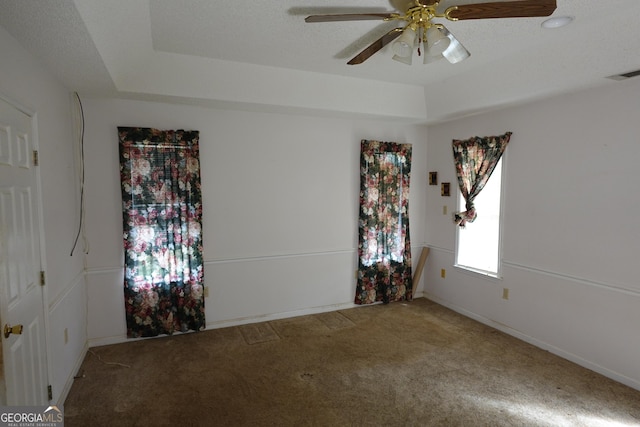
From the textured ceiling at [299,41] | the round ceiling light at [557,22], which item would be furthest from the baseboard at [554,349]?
the round ceiling light at [557,22]

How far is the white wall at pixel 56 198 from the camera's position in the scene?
2.02 metres

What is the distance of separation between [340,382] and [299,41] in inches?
107

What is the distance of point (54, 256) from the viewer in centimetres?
248

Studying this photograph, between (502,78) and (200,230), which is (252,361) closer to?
(200,230)

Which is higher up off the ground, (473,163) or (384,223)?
(473,163)

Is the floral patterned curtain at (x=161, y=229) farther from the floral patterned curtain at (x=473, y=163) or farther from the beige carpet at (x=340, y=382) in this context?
the floral patterned curtain at (x=473, y=163)

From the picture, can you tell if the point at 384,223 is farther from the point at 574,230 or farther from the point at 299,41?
the point at 299,41

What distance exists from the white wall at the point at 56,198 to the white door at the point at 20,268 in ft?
0.47

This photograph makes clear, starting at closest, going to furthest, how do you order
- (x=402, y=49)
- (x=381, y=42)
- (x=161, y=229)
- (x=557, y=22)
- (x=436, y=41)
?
(x=436, y=41), (x=402, y=49), (x=381, y=42), (x=557, y=22), (x=161, y=229)

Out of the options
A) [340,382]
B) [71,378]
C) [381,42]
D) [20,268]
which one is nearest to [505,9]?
[381,42]

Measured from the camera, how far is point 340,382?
9.18 ft

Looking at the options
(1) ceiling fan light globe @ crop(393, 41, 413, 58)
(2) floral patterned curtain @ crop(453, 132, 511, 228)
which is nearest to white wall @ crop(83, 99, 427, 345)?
(2) floral patterned curtain @ crop(453, 132, 511, 228)

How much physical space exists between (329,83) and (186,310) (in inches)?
110

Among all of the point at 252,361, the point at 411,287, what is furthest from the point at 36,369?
the point at 411,287
